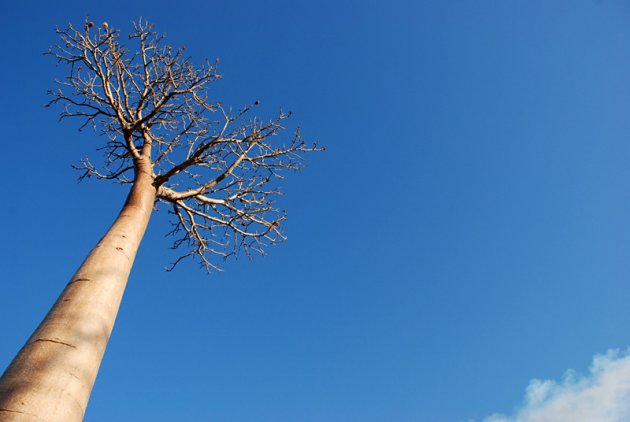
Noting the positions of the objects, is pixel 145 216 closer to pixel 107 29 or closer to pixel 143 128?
pixel 143 128

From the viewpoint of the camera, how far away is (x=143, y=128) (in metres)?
4.68

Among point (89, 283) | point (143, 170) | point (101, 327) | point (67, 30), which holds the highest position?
point (67, 30)

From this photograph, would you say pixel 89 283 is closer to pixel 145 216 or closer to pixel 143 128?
pixel 145 216

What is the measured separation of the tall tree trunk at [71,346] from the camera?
5.49ft

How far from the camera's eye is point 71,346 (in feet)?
6.48

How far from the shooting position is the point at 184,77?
5.29 meters

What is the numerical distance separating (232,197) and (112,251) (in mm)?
2572

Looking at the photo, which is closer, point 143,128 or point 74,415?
point 74,415

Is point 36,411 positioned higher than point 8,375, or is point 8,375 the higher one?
point 8,375

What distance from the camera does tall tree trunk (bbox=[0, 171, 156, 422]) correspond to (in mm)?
1673

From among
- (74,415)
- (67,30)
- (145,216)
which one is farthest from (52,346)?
(67,30)

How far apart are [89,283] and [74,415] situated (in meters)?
0.83

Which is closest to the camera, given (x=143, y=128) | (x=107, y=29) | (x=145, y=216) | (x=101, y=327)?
(x=101, y=327)

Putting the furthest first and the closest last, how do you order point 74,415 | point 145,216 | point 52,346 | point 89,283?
point 145,216 < point 89,283 < point 52,346 < point 74,415
